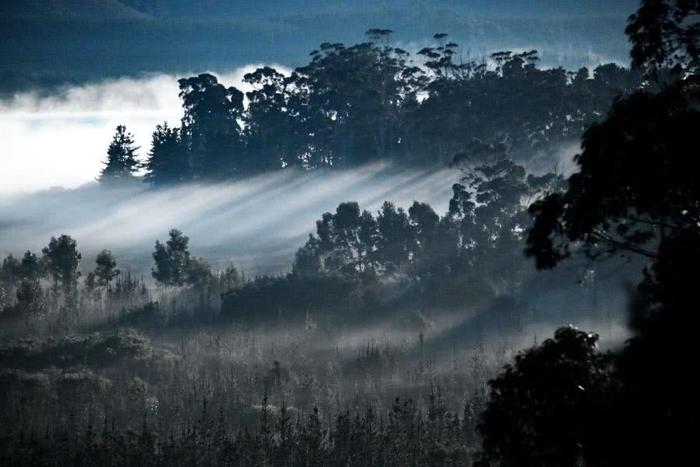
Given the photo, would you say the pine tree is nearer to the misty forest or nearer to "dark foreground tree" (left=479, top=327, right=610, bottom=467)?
the misty forest

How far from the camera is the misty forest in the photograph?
2602 centimetres

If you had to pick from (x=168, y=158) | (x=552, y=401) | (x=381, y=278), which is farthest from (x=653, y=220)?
(x=168, y=158)

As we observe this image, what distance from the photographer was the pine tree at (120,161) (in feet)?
618

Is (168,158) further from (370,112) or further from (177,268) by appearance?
(177,268)

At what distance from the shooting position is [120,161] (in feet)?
631

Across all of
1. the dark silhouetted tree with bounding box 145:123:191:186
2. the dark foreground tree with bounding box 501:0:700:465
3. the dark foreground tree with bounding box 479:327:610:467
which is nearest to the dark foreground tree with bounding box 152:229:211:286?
the dark silhouetted tree with bounding box 145:123:191:186

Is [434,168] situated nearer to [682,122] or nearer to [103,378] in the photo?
[103,378]

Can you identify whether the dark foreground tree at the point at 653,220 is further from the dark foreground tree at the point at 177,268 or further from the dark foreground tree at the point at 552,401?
the dark foreground tree at the point at 177,268

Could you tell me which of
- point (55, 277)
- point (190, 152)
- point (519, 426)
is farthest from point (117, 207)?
point (519, 426)

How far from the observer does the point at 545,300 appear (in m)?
103

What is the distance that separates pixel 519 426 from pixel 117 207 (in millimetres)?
162589

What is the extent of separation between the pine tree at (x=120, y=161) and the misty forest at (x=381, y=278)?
1.61 ft

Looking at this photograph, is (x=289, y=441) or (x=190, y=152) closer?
(x=289, y=441)

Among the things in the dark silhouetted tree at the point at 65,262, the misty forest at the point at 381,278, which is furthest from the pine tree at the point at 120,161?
the dark silhouetted tree at the point at 65,262
